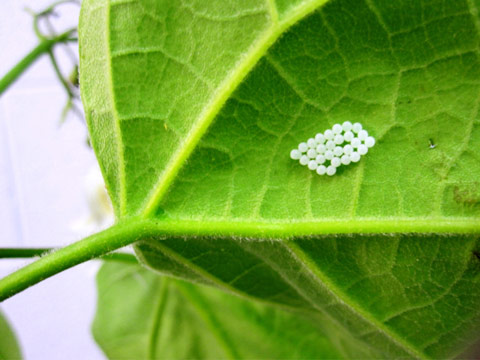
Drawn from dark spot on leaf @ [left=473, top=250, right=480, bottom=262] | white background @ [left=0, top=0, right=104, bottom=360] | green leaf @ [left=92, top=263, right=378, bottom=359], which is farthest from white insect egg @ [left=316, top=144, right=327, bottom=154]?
white background @ [left=0, top=0, right=104, bottom=360]

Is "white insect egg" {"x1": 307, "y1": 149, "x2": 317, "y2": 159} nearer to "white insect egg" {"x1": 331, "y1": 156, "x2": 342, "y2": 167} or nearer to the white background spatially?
"white insect egg" {"x1": 331, "y1": 156, "x2": 342, "y2": 167}

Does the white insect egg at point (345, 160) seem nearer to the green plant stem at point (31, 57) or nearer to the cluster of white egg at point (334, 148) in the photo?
the cluster of white egg at point (334, 148)

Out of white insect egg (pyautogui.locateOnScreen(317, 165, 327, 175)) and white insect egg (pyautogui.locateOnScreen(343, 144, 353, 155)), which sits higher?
white insect egg (pyautogui.locateOnScreen(343, 144, 353, 155))

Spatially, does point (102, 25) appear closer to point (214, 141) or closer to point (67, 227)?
point (214, 141)

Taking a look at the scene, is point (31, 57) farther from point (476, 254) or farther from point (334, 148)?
point (476, 254)

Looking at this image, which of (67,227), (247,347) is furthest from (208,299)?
(67,227)

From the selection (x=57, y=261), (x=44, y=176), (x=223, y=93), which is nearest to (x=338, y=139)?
(x=223, y=93)

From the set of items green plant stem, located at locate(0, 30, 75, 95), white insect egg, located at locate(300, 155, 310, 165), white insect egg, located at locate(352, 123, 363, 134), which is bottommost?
white insect egg, located at locate(300, 155, 310, 165)
